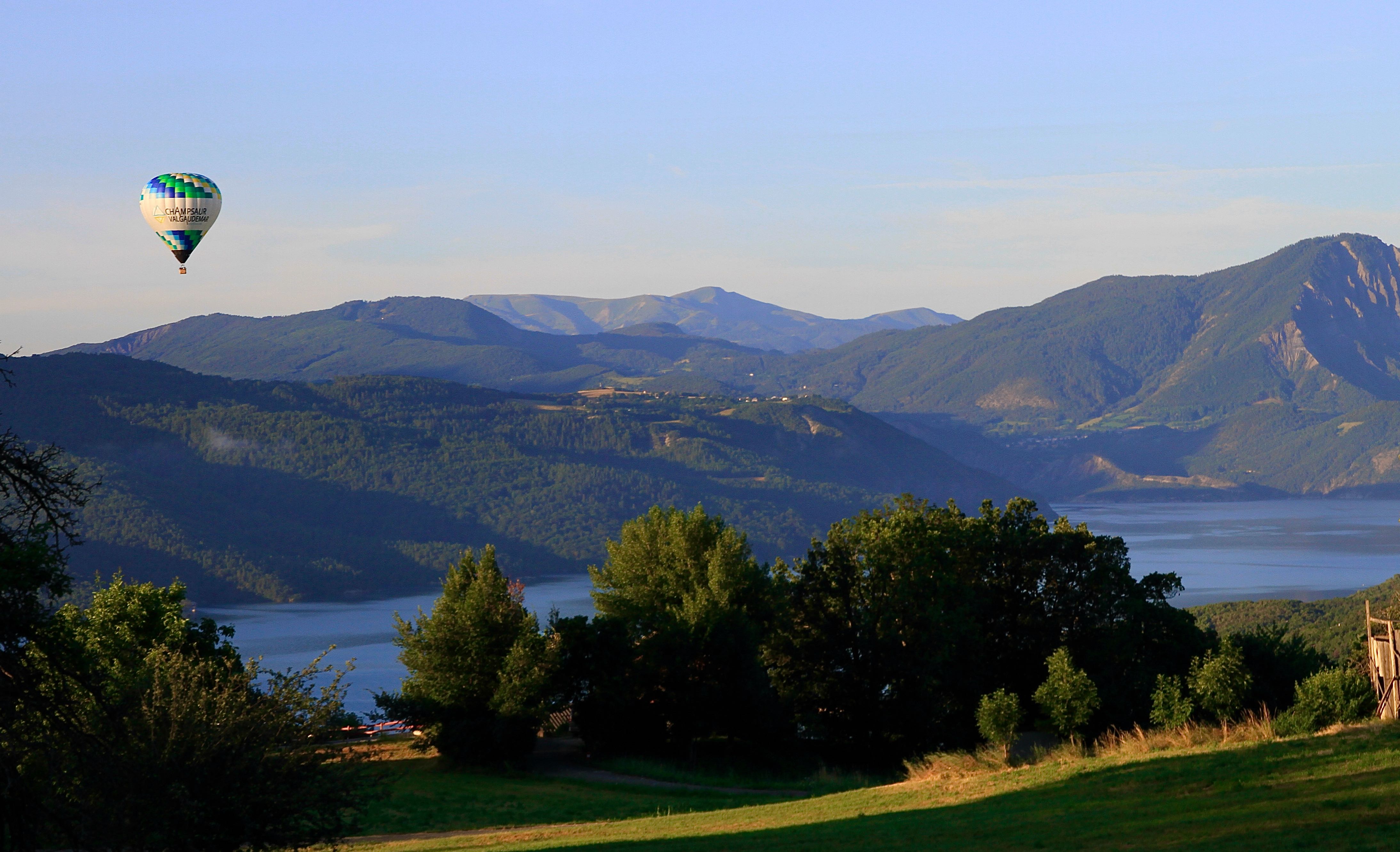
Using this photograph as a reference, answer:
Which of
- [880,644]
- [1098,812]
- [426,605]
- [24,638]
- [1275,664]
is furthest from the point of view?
[426,605]

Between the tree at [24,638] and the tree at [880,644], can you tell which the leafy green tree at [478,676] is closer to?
the tree at [880,644]

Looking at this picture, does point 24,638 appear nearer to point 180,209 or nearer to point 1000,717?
point 1000,717

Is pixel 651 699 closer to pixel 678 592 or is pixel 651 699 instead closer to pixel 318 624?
pixel 678 592

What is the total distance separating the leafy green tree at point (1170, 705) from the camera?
26.8m

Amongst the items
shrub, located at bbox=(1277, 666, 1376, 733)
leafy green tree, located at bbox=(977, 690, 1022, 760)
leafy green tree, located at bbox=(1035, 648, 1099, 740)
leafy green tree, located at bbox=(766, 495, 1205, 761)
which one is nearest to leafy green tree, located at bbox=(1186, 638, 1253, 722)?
leafy green tree, located at bbox=(1035, 648, 1099, 740)

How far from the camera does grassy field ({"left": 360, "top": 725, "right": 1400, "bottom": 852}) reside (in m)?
13.6

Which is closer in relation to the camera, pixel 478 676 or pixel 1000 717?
pixel 1000 717

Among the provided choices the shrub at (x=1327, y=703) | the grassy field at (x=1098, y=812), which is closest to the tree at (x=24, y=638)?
the grassy field at (x=1098, y=812)

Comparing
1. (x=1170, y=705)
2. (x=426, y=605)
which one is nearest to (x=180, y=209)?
(x=1170, y=705)

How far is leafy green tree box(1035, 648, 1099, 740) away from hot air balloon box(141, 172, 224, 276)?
121 ft

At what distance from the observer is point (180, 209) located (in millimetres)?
50938

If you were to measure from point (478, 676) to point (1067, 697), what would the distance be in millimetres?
14524

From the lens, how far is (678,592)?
3919 cm

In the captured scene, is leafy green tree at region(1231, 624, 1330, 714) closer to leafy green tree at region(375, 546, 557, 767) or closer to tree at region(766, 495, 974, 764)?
tree at region(766, 495, 974, 764)
